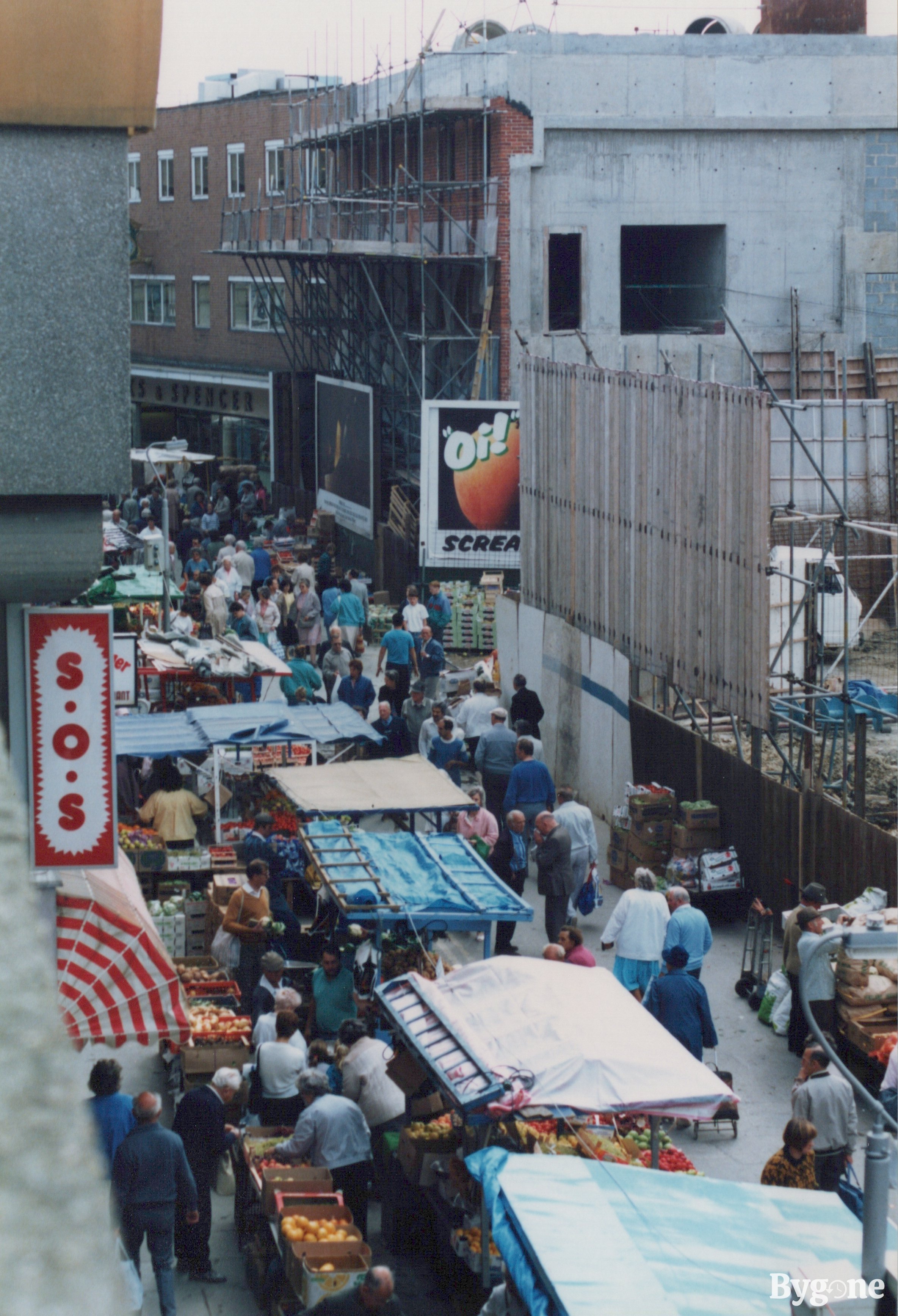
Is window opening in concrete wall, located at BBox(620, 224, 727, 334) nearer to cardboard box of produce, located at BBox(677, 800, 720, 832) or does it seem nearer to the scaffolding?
the scaffolding

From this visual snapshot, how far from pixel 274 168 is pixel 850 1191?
42.2 metres

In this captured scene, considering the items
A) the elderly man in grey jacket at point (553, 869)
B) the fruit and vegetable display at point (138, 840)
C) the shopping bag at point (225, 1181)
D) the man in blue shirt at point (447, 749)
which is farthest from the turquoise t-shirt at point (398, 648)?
the shopping bag at point (225, 1181)

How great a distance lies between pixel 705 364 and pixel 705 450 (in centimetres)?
1403

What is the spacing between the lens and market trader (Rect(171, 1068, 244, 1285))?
9289 millimetres

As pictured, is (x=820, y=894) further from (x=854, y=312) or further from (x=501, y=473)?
(x=854, y=312)

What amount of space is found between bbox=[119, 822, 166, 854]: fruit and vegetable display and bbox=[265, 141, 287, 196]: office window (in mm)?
33592

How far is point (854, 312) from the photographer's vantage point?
30.2 metres

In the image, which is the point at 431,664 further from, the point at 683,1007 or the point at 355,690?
the point at 683,1007

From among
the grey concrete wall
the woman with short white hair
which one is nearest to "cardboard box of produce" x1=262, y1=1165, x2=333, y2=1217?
the woman with short white hair

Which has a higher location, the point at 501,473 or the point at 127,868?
the point at 501,473

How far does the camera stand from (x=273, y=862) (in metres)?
14.5

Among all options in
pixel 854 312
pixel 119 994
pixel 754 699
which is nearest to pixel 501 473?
pixel 854 312

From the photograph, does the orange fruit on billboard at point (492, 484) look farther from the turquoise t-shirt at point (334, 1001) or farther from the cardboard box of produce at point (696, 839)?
the turquoise t-shirt at point (334, 1001)

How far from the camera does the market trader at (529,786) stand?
51.9 ft
